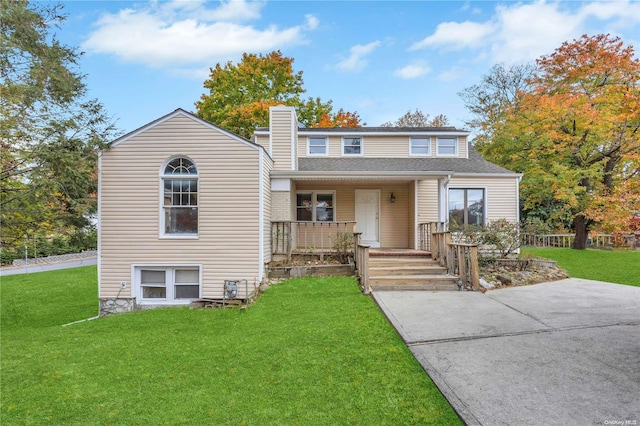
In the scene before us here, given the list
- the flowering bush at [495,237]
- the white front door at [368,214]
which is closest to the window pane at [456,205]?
the flowering bush at [495,237]

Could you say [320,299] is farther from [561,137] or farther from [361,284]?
[561,137]

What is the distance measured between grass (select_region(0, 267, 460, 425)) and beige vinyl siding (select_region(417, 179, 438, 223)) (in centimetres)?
567

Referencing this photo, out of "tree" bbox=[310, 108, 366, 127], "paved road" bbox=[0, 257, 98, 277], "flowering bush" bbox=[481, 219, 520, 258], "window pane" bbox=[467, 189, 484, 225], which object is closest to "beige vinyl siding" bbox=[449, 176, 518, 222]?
"window pane" bbox=[467, 189, 484, 225]

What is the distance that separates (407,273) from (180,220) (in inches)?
239

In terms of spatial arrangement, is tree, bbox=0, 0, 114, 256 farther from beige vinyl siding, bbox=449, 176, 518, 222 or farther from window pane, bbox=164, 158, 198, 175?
beige vinyl siding, bbox=449, 176, 518, 222

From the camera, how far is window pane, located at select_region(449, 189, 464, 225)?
12398mm

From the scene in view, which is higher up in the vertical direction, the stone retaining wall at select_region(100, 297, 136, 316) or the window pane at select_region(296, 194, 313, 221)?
the window pane at select_region(296, 194, 313, 221)

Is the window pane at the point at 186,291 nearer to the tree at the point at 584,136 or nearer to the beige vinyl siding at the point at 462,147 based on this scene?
the beige vinyl siding at the point at 462,147

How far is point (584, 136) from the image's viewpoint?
15680 millimetres

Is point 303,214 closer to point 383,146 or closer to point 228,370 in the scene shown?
point 383,146

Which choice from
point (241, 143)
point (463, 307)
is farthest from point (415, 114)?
point (463, 307)

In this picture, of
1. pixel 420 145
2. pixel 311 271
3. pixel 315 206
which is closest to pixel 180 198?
pixel 311 271

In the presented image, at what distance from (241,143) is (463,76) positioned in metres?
22.4

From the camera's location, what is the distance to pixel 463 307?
6.49 m
